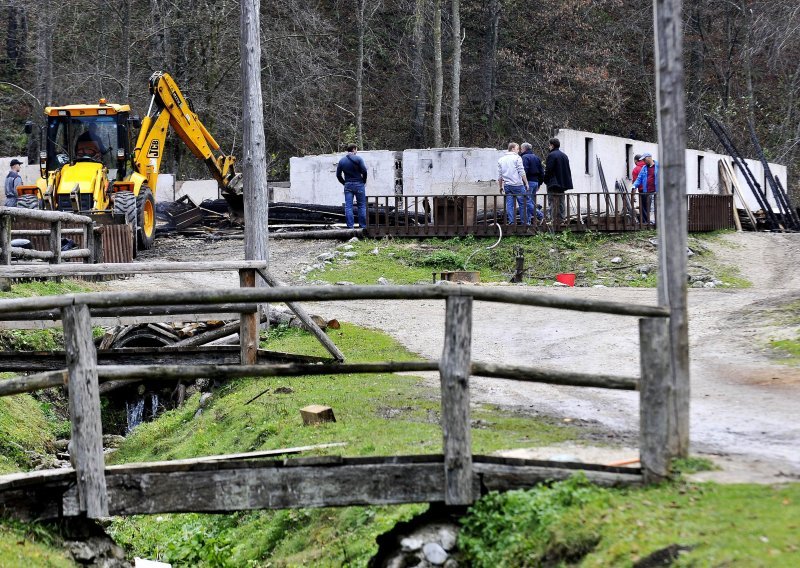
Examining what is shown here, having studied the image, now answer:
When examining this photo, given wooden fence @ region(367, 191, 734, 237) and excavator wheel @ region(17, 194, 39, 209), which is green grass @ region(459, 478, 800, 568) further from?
excavator wheel @ region(17, 194, 39, 209)

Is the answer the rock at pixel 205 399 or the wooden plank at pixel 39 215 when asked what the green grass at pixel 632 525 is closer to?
the rock at pixel 205 399

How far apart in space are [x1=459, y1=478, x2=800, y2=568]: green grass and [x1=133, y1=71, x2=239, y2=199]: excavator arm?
19.9 meters

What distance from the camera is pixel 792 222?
3234 centimetres

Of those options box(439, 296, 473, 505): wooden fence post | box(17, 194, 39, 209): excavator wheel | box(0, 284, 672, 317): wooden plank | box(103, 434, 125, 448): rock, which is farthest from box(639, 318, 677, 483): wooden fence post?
box(17, 194, 39, 209): excavator wheel

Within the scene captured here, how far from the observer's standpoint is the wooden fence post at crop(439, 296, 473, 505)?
6.98 metres

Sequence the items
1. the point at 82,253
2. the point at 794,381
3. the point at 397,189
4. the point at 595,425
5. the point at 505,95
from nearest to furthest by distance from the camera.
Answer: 1. the point at 595,425
2. the point at 794,381
3. the point at 82,253
4. the point at 397,189
5. the point at 505,95

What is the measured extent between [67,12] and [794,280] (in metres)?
25.6

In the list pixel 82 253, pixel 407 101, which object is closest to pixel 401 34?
pixel 407 101

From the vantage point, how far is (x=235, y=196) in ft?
95.8

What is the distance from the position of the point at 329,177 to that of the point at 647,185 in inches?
355

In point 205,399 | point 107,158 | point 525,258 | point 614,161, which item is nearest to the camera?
point 205,399

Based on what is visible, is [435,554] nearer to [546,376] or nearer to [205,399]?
[546,376]

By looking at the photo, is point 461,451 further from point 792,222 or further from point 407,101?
point 407,101

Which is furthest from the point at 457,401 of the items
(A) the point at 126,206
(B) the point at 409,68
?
(B) the point at 409,68
